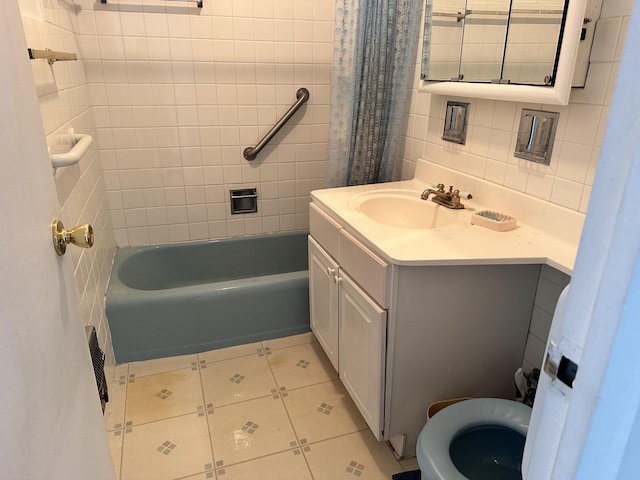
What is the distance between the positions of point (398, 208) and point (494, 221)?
48 centimetres

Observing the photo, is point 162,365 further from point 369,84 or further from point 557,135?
point 557,135

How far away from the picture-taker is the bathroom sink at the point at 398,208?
5.84 feet

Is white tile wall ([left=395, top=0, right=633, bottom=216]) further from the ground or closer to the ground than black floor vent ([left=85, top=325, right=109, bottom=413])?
further from the ground

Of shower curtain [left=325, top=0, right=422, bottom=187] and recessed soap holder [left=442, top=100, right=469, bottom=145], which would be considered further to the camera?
shower curtain [left=325, top=0, right=422, bottom=187]

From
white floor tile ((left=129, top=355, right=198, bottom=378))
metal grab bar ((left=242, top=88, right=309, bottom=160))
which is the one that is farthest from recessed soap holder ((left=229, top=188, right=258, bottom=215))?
white floor tile ((left=129, top=355, right=198, bottom=378))

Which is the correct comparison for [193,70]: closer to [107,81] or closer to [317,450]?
[107,81]

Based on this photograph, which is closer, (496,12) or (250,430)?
(496,12)

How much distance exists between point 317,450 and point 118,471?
2.27ft

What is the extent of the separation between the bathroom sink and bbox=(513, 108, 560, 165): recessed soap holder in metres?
0.39

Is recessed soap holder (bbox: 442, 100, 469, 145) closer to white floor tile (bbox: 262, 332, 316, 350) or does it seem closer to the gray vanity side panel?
the gray vanity side panel

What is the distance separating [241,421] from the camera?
175 cm

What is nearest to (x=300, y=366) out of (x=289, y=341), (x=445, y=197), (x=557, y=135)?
(x=289, y=341)

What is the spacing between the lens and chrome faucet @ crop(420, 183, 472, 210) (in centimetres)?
169

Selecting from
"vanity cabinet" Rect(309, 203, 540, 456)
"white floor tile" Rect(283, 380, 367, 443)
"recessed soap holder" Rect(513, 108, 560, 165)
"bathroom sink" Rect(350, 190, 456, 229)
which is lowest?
"white floor tile" Rect(283, 380, 367, 443)
